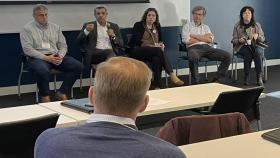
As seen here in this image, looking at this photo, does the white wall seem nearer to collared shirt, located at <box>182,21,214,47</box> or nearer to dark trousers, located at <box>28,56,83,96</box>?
collared shirt, located at <box>182,21,214,47</box>

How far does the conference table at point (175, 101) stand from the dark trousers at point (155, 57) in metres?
2.68

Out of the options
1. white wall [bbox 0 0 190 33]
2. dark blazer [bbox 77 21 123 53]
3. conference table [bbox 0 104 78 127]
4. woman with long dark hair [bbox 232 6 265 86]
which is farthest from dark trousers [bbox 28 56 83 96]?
woman with long dark hair [bbox 232 6 265 86]

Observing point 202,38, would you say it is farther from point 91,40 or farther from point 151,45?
point 91,40

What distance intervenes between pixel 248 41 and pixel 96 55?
7.97ft

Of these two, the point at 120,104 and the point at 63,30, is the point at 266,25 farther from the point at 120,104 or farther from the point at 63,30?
→ the point at 120,104

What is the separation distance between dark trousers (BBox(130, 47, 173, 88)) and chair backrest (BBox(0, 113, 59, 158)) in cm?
415

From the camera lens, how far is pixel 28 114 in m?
2.69

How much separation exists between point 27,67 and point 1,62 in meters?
0.60

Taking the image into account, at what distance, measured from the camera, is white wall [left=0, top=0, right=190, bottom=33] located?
5.86m

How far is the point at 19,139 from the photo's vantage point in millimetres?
2221

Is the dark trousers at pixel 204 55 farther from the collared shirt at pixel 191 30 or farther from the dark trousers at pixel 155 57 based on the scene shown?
the dark trousers at pixel 155 57

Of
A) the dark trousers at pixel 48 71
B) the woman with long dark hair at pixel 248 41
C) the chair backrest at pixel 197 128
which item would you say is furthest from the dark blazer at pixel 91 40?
the chair backrest at pixel 197 128

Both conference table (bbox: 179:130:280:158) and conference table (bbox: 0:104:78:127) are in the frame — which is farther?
conference table (bbox: 0:104:78:127)

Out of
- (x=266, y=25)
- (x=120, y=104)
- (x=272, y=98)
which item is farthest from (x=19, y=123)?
(x=266, y=25)
